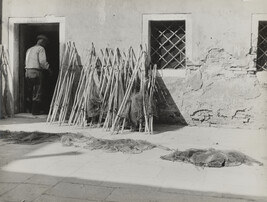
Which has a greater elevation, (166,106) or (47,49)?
(47,49)

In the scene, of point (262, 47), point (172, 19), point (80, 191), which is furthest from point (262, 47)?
point (80, 191)

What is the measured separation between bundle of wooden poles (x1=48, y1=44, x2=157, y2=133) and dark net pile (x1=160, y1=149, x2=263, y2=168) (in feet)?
6.62

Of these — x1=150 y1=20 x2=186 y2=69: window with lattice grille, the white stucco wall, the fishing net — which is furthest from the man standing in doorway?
x1=150 y1=20 x2=186 y2=69: window with lattice grille

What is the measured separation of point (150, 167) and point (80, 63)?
4525mm

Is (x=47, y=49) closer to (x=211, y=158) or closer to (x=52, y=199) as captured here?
(x=211, y=158)

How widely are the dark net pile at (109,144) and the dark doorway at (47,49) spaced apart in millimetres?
3496

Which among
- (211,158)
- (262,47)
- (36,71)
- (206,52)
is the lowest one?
(211,158)

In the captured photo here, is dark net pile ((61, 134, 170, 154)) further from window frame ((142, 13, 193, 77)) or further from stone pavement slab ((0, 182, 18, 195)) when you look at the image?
window frame ((142, 13, 193, 77))

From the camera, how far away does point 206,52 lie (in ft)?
28.5

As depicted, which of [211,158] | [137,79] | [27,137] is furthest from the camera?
[137,79]

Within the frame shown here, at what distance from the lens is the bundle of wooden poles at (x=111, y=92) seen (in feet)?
26.3

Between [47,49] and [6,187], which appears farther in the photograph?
[47,49]

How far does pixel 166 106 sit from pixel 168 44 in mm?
1370

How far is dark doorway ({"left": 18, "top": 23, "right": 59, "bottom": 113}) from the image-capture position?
10.1 meters
